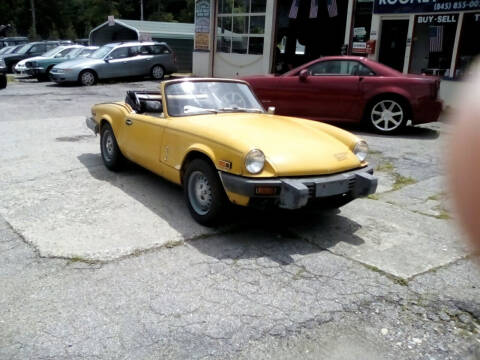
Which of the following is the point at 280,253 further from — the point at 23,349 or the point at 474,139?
the point at 474,139

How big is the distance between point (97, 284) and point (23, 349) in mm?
769

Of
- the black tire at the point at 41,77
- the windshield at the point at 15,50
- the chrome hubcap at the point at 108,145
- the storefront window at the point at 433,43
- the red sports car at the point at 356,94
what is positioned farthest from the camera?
the windshield at the point at 15,50

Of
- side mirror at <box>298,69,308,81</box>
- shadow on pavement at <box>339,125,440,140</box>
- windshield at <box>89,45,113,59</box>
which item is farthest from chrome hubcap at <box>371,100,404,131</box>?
windshield at <box>89,45,113,59</box>

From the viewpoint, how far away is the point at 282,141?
4.39m

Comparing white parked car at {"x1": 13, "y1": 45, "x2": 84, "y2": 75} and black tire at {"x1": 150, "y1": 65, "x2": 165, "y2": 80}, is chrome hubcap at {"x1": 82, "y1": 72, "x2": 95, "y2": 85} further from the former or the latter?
white parked car at {"x1": 13, "y1": 45, "x2": 84, "y2": 75}

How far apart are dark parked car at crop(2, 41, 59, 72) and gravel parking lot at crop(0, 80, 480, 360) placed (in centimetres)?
2118

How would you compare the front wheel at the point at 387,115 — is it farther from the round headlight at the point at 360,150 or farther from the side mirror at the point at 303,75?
the round headlight at the point at 360,150

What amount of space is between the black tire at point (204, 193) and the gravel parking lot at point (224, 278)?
0.13m

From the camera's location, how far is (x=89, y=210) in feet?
16.0

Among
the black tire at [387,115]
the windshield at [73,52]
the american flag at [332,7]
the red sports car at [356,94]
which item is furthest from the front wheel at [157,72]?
the black tire at [387,115]

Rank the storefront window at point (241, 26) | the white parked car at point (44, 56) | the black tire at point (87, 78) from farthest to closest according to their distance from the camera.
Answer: the white parked car at point (44, 56)
the black tire at point (87, 78)
the storefront window at point (241, 26)

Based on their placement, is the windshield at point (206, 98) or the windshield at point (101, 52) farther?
the windshield at point (101, 52)

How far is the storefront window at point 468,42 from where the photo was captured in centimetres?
1202

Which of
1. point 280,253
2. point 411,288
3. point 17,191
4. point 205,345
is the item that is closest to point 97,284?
point 205,345
